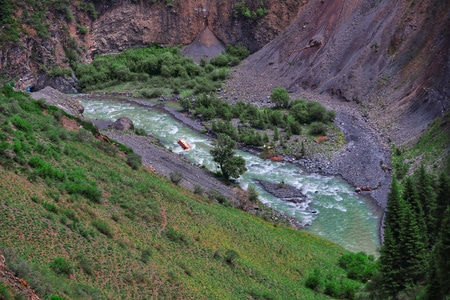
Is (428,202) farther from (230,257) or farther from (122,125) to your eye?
(122,125)

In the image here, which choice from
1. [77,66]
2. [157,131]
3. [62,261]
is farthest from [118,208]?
[77,66]

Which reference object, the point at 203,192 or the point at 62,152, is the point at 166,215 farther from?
the point at 203,192

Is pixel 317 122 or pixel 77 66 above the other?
pixel 317 122

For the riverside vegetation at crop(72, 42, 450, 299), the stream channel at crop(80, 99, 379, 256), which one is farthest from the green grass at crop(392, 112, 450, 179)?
the stream channel at crop(80, 99, 379, 256)

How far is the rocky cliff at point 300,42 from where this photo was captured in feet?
204

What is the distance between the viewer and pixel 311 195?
5038 cm

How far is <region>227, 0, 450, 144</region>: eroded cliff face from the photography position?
5934 centimetres

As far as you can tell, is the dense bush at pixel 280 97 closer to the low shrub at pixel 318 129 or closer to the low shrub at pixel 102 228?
the low shrub at pixel 318 129

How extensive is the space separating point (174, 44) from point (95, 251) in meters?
74.6

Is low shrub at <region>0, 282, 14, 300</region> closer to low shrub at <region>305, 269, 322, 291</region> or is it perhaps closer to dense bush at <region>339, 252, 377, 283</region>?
low shrub at <region>305, 269, 322, 291</region>

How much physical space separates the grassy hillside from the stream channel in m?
2.93

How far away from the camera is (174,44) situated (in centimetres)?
9781

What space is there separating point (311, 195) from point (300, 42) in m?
35.7

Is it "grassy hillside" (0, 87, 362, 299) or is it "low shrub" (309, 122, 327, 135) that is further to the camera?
"low shrub" (309, 122, 327, 135)
